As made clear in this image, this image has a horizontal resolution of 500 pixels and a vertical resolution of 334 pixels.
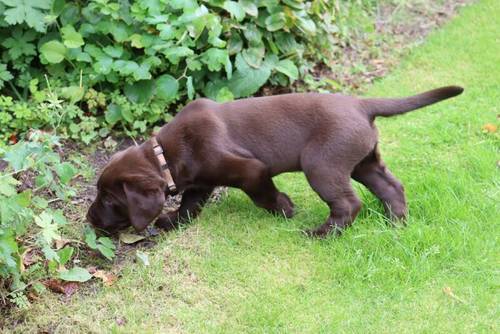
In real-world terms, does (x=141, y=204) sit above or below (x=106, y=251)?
above

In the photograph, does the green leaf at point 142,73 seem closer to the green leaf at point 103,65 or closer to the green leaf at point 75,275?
the green leaf at point 103,65

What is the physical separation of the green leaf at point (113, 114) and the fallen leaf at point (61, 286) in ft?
6.32

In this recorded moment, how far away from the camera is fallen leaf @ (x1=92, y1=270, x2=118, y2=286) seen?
4.31m

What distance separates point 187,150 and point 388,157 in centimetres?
187

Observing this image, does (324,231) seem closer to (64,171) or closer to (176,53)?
(64,171)

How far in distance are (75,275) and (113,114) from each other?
6.85ft

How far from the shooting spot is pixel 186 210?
4949mm

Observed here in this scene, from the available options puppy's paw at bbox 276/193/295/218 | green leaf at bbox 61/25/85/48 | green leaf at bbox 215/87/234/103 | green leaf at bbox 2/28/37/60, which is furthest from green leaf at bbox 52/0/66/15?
puppy's paw at bbox 276/193/295/218

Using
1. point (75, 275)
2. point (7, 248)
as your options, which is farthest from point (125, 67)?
point (7, 248)

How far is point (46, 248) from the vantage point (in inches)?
152

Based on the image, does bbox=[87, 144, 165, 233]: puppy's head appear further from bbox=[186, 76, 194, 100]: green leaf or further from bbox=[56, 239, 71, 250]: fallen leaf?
bbox=[186, 76, 194, 100]: green leaf

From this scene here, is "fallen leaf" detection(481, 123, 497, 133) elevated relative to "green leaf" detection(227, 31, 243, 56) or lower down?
lower down

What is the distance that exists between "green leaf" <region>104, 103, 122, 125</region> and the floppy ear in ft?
5.29

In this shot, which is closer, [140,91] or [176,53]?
[176,53]
